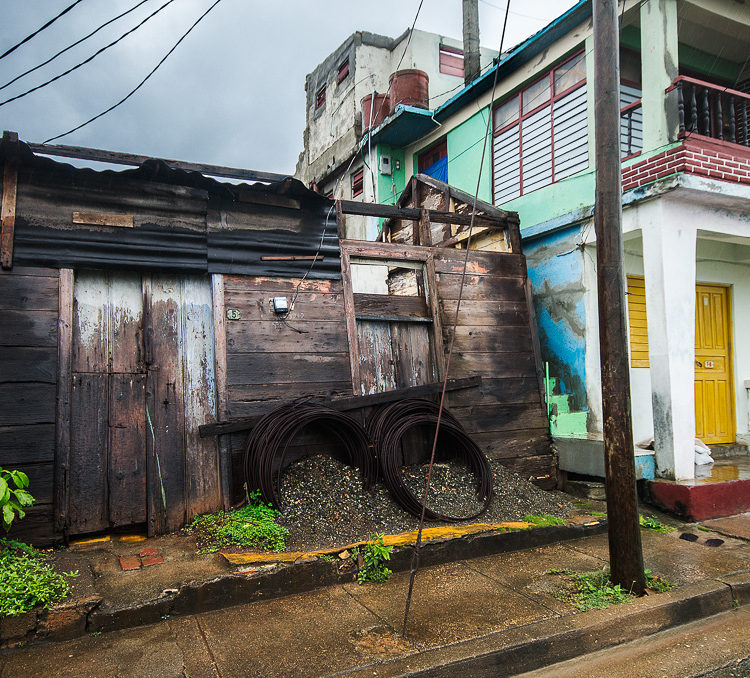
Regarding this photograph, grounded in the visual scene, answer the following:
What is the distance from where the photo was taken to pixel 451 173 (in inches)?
461

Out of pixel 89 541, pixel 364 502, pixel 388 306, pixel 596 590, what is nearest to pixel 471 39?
pixel 388 306

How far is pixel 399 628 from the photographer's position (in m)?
3.76

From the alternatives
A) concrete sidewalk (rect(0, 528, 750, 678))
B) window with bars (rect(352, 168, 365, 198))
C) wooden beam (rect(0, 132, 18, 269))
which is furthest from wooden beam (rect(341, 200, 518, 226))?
window with bars (rect(352, 168, 365, 198))

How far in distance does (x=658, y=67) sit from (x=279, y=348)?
597 centimetres

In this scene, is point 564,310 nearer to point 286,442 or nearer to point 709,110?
point 709,110

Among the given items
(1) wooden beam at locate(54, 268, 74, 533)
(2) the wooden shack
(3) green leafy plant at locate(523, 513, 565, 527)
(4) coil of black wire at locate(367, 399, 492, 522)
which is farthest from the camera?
(3) green leafy plant at locate(523, 513, 565, 527)

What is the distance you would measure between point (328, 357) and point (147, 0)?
163 inches

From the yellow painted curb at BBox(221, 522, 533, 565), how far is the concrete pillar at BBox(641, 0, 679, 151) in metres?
5.12

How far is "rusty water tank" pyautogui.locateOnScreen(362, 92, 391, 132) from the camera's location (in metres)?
14.1

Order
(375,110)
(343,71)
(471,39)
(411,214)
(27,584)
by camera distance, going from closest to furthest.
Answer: (27,584) < (411,214) < (471,39) < (375,110) < (343,71)

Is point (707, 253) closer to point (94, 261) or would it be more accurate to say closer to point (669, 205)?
point (669, 205)

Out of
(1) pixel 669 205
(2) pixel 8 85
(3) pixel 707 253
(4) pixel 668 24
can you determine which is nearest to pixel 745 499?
(1) pixel 669 205

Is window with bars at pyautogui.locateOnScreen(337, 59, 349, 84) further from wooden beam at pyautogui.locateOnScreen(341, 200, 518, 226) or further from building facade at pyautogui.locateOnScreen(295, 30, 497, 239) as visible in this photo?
wooden beam at pyautogui.locateOnScreen(341, 200, 518, 226)

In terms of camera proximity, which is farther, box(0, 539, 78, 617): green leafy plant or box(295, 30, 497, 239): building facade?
box(295, 30, 497, 239): building facade
